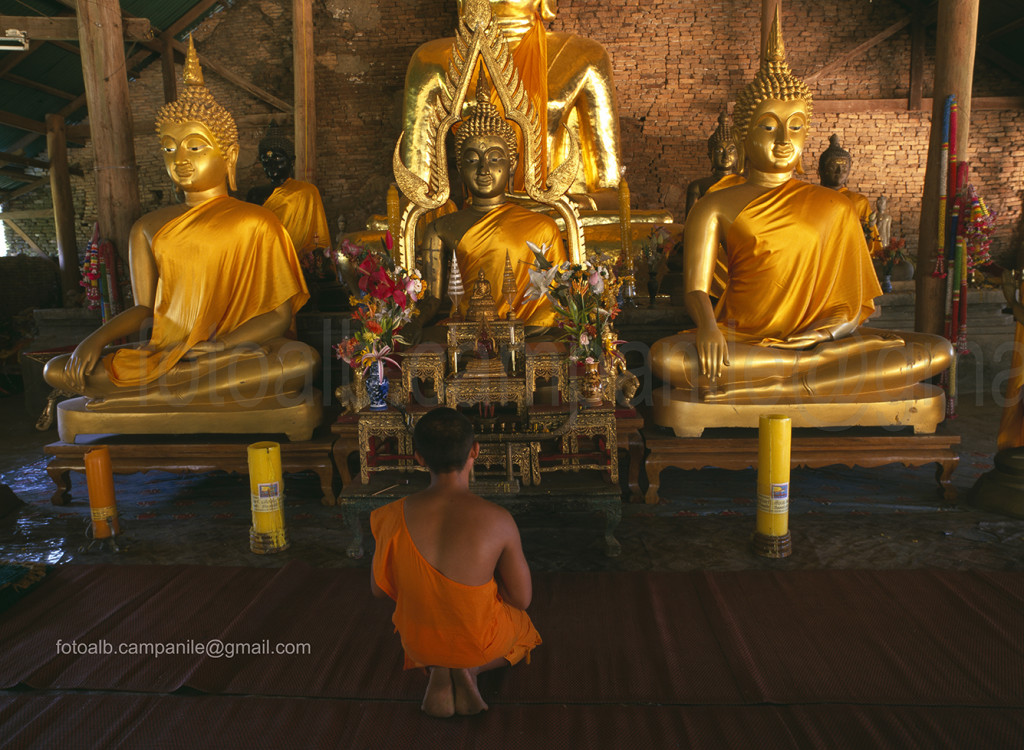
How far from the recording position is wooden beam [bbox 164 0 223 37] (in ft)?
29.3

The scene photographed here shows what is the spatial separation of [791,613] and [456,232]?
9.57 feet

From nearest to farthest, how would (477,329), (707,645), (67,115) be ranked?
(707,645) < (477,329) < (67,115)

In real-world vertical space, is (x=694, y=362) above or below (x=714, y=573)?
above

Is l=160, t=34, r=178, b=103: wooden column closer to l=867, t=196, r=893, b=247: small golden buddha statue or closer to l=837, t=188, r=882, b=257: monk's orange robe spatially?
l=837, t=188, r=882, b=257: monk's orange robe

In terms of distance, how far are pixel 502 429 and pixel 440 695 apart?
1.38 m

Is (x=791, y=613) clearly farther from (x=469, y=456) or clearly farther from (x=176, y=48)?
(x=176, y=48)

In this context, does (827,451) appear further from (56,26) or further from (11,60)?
(11,60)

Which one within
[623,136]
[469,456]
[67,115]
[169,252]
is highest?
→ [67,115]

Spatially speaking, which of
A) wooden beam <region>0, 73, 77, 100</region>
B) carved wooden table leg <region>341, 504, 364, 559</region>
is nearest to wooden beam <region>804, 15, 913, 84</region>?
carved wooden table leg <region>341, 504, 364, 559</region>

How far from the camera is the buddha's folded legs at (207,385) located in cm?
371

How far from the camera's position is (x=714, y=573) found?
2689 mm

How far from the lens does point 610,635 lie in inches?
89.6

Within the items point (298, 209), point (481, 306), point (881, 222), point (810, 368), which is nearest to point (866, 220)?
point (881, 222)

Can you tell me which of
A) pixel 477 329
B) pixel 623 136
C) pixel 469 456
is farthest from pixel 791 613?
pixel 623 136
